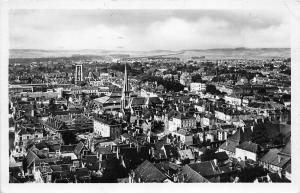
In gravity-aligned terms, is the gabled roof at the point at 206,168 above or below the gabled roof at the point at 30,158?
below

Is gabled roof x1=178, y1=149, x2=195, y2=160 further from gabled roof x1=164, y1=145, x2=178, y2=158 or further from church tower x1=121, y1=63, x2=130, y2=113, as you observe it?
church tower x1=121, y1=63, x2=130, y2=113

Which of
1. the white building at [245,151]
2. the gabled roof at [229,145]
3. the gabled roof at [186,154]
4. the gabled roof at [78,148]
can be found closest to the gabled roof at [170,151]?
the gabled roof at [186,154]

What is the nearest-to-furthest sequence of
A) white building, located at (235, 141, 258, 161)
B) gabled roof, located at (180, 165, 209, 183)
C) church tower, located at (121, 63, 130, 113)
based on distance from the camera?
gabled roof, located at (180, 165, 209, 183), white building, located at (235, 141, 258, 161), church tower, located at (121, 63, 130, 113)

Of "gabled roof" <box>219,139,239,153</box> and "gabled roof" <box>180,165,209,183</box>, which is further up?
"gabled roof" <box>219,139,239,153</box>

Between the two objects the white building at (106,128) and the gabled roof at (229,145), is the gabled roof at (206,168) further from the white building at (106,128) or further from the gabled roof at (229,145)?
the white building at (106,128)

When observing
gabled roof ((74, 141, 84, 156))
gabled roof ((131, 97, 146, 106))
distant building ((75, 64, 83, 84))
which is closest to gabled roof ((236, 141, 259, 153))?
gabled roof ((131, 97, 146, 106))

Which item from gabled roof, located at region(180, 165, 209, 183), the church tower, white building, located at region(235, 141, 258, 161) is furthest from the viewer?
the church tower

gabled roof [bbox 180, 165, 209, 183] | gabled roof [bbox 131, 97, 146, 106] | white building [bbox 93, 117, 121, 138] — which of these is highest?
gabled roof [bbox 131, 97, 146, 106]

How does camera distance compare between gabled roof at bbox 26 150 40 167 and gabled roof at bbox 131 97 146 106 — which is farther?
gabled roof at bbox 131 97 146 106
